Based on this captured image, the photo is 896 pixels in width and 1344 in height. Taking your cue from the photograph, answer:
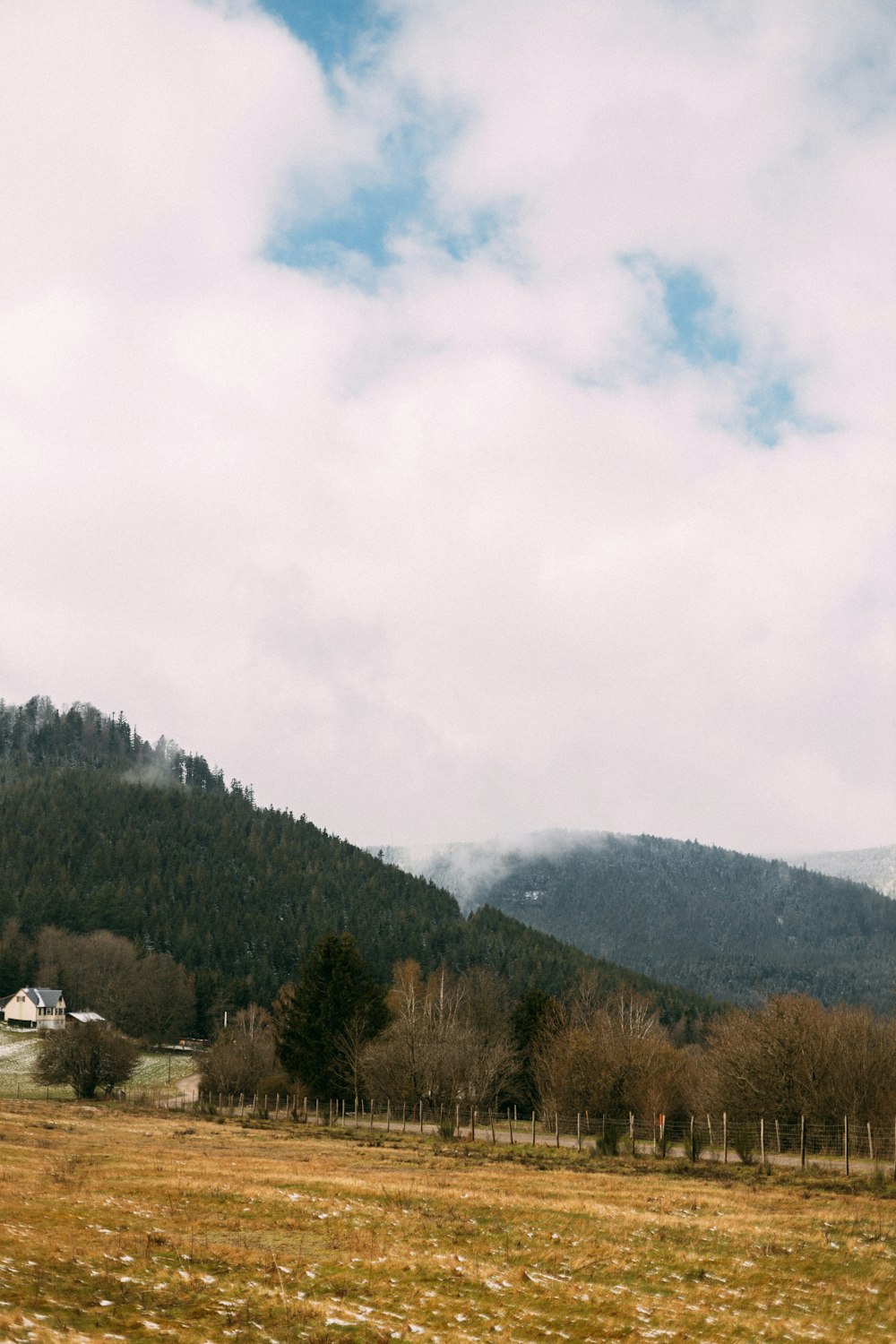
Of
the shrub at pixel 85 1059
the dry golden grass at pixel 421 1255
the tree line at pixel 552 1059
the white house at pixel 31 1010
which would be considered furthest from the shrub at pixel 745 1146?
the white house at pixel 31 1010

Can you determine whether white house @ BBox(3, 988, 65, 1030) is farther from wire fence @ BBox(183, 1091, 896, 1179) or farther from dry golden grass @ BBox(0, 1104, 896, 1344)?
dry golden grass @ BBox(0, 1104, 896, 1344)

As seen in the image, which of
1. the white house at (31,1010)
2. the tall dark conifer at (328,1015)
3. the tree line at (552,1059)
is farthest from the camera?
the white house at (31,1010)

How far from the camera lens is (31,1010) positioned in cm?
14438

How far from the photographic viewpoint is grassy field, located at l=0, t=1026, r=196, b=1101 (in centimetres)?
9206

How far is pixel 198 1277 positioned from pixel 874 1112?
182 ft

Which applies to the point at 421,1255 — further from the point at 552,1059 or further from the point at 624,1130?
the point at 552,1059

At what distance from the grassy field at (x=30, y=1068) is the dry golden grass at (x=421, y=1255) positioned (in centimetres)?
6296

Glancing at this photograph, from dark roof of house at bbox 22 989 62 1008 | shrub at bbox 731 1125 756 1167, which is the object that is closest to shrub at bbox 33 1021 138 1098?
shrub at bbox 731 1125 756 1167

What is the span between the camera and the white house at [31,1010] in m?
143

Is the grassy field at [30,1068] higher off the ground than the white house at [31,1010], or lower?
lower

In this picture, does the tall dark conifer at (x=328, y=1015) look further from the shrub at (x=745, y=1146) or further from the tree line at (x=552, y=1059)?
the shrub at (x=745, y=1146)

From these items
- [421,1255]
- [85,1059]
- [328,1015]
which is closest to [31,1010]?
[85,1059]

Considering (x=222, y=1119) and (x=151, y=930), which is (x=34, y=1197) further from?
(x=151, y=930)

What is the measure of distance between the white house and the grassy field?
11.3ft
